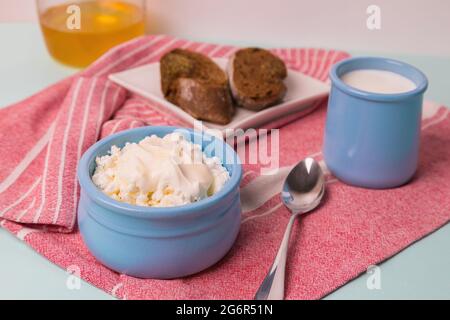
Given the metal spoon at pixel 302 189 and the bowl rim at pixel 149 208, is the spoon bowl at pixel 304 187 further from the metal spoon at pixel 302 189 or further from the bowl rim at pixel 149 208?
the bowl rim at pixel 149 208

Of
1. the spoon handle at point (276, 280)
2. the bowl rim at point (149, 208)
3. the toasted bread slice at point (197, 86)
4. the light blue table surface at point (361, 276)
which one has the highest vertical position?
the bowl rim at point (149, 208)

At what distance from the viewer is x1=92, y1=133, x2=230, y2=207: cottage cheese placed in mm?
673

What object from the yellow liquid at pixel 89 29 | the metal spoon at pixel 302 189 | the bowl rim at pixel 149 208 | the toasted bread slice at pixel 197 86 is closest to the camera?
the bowl rim at pixel 149 208

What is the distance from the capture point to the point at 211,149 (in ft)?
2.53

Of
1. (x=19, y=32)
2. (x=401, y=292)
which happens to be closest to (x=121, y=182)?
(x=401, y=292)

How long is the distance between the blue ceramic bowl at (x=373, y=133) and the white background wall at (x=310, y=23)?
415 millimetres

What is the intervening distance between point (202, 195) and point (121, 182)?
8 centimetres

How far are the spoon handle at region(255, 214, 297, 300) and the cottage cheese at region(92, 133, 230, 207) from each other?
0.31 ft

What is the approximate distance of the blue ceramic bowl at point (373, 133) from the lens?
82 centimetres

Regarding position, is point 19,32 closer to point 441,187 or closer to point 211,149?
point 211,149

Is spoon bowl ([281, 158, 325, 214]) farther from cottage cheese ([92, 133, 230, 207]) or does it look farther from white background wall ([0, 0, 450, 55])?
white background wall ([0, 0, 450, 55])

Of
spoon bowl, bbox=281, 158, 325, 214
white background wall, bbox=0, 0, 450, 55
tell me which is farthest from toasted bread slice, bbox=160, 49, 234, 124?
white background wall, bbox=0, 0, 450, 55

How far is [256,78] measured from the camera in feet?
3.36

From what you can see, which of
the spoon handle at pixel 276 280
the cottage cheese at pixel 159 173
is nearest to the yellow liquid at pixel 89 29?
the cottage cheese at pixel 159 173
